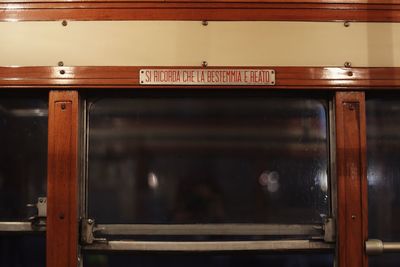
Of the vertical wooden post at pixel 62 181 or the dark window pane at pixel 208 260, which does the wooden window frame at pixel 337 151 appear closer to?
the vertical wooden post at pixel 62 181

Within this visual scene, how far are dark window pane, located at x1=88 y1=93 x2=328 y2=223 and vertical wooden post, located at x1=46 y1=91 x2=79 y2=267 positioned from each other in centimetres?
13

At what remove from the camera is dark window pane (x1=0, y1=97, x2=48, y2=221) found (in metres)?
2.21

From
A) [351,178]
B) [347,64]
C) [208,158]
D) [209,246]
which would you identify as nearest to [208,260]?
[209,246]

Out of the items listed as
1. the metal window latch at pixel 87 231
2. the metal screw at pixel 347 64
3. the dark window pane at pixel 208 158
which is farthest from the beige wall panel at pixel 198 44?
the metal window latch at pixel 87 231

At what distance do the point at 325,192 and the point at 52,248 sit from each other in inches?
58.2

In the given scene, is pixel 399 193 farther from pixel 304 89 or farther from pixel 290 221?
pixel 304 89

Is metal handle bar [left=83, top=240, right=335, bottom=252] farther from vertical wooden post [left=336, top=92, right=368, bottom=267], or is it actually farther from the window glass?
the window glass

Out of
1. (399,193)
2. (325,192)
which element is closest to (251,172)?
(325,192)

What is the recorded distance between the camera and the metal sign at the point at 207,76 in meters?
2.09

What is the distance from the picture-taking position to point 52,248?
2.06 m

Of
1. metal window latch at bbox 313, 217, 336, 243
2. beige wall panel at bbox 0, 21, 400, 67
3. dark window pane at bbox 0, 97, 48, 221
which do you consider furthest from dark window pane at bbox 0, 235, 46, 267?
metal window latch at bbox 313, 217, 336, 243

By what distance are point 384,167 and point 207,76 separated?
3.63ft

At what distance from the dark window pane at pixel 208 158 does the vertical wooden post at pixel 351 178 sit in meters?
0.11

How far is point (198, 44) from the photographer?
6.98 ft
